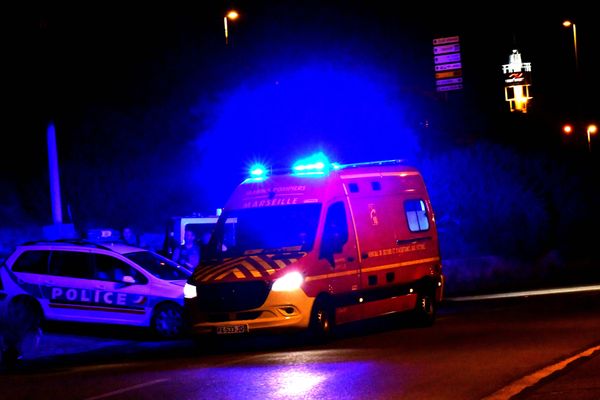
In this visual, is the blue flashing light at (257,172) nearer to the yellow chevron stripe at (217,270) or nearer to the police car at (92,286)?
the yellow chevron stripe at (217,270)

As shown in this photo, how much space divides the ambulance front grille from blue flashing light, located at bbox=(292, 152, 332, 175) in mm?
2403

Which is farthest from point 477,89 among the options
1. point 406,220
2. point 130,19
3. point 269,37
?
point 406,220

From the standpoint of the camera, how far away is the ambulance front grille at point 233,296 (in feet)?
48.7

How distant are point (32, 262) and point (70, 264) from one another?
681mm

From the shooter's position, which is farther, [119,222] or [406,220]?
[119,222]

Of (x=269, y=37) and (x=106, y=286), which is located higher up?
(x=269, y=37)

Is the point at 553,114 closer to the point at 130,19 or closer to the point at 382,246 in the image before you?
the point at 130,19

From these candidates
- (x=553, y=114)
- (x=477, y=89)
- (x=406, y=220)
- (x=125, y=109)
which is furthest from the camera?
(x=553, y=114)

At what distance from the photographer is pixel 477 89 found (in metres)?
76.2

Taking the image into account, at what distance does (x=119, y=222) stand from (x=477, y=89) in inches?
1775

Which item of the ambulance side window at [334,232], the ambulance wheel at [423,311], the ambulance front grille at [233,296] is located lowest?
the ambulance wheel at [423,311]

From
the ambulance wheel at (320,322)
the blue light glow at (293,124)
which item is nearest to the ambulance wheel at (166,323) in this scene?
the ambulance wheel at (320,322)

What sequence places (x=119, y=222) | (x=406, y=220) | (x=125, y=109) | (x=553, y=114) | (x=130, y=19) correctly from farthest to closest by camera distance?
(x=553, y=114) → (x=130, y=19) → (x=125, y=109) → (x=119, y=222) → (x=406, y=220)

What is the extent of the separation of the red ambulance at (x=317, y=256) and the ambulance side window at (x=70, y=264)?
9.88 ft
